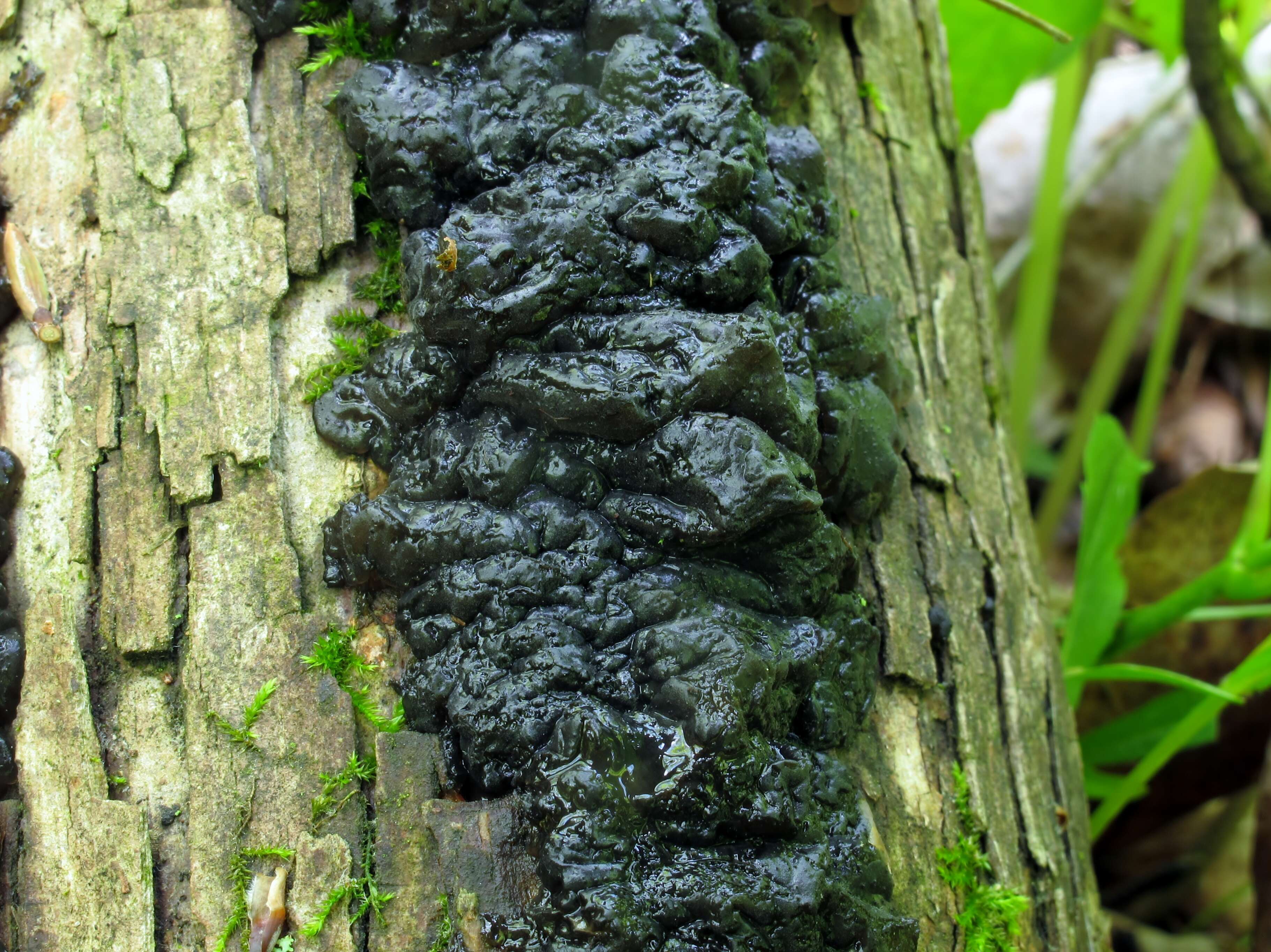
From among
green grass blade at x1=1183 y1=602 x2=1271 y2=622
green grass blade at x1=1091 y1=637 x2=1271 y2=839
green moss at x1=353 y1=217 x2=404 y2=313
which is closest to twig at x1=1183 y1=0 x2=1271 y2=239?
green grass blade at x1=1183 y1=602 x2=1271 y2=622

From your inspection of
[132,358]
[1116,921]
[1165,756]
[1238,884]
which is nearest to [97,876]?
[132,358]

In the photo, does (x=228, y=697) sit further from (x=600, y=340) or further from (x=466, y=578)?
(x=600, y=340)

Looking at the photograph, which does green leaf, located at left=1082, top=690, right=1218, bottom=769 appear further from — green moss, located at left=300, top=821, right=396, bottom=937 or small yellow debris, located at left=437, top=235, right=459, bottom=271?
small yellow debris, located at left=437, top=235, right=459, bottom=271

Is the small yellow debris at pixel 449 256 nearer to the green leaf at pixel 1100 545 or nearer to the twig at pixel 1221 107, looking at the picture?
the green leaf at pixel 1100 545

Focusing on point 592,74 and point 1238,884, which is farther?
point 1238,884

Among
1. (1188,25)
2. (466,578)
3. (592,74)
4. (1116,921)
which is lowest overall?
(1116,921)

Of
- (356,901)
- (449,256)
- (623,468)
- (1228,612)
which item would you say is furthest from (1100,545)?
(356,901)
